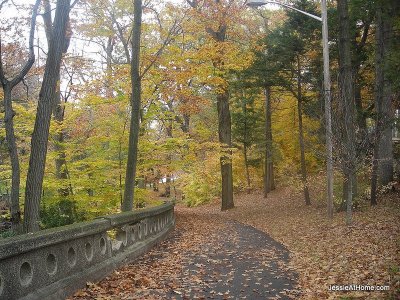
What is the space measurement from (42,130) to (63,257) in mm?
3212

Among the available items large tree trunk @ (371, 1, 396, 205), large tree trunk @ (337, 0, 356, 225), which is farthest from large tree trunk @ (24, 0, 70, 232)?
large tree trunk @ (371, 1, 396, 205)

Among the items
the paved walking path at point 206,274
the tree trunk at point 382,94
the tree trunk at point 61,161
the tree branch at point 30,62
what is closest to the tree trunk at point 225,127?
the tree trunk at point 382,94

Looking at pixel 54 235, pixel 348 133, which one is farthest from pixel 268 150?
pixel 54 235

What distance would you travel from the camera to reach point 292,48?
1786 centimetres

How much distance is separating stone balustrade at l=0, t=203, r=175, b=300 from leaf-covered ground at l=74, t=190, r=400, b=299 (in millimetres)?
263

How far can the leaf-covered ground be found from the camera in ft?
19.2

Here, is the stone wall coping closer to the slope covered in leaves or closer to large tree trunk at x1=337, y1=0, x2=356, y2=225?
the slope covered in leaves

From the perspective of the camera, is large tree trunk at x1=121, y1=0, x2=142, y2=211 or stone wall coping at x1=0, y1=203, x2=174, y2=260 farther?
large tree trunk at x1=121, y1=0, x2=142, y2=211

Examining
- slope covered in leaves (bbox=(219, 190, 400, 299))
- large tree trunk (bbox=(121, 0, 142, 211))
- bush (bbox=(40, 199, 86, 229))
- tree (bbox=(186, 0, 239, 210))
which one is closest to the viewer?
slope covered in leaves (bbox=(219, 190, 400, 299))

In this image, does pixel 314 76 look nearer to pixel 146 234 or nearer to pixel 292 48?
pixel 292 48

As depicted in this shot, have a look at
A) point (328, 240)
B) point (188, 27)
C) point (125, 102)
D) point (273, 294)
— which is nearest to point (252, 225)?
point (328, 240)

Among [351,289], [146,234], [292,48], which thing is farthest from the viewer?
[292,48]

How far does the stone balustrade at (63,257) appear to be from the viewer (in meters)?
4.25

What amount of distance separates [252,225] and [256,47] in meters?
9.24
